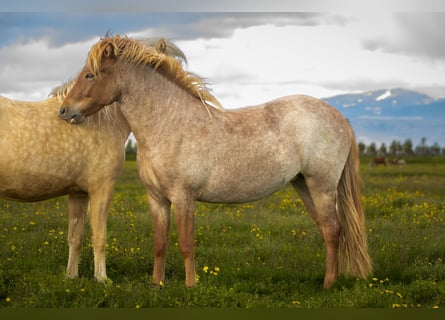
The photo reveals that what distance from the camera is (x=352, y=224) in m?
7.22

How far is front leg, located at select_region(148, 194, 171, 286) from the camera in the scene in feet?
20.9

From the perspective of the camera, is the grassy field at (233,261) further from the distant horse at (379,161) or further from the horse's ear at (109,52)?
the distant horse at (379,161)

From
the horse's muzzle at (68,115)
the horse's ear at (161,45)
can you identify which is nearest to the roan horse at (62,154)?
the horse's ear at (161,45)

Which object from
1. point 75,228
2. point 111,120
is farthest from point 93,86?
point 75,228

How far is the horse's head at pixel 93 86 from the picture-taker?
600 centimetres

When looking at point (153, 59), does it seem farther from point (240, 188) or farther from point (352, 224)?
point (352, 224)

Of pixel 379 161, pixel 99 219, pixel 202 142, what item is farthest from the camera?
pixel 379 161

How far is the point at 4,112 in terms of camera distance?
6.40 m

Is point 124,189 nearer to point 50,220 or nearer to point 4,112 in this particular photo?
point 50,220

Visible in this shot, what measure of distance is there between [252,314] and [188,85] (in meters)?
3.01

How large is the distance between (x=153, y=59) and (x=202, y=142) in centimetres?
122

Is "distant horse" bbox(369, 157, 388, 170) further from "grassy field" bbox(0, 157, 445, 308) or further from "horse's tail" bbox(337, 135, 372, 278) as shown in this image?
"horse's tail" bbox(337, 135, 372, 278)

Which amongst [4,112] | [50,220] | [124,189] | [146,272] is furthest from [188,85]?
[124,189]

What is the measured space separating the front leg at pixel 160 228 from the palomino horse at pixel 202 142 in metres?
0.01
